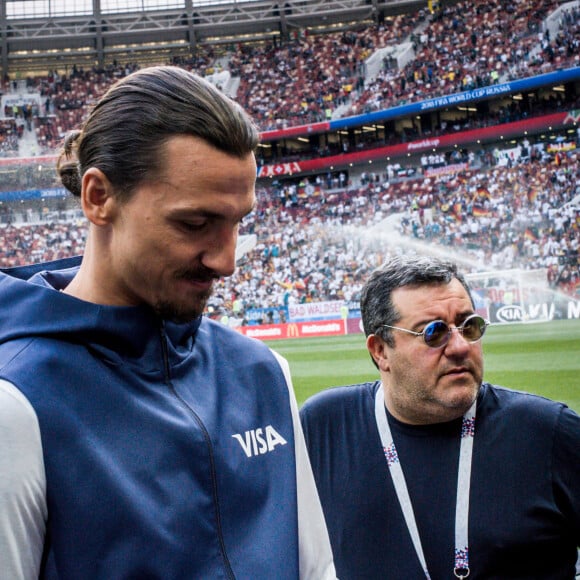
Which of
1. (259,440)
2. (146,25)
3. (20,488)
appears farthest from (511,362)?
(146,25)

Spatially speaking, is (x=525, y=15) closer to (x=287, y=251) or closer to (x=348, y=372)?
(x=287, y=251)

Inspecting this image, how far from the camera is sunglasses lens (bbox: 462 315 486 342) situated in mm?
2750

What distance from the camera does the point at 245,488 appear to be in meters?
1.39

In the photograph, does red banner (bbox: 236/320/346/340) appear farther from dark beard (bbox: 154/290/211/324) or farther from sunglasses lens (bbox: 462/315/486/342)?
dark beard (bbox: 154/290/211/324)

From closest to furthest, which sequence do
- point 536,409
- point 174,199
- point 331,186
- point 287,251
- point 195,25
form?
point 174,199 < point 536,409 < point 287,251 < point 331,186 < point 195,25

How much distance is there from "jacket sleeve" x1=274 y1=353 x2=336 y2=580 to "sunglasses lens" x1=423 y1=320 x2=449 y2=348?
1261mm

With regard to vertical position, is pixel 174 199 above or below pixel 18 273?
above

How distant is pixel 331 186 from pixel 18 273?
129 ft

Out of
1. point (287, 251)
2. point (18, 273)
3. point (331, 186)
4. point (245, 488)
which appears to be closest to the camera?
point (245, 488)

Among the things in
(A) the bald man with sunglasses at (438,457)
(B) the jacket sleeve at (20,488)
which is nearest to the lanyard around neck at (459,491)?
(A) the bald man with sunglasses at (438,457)

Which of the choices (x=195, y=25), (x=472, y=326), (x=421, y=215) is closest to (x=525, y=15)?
(x=421, y=215)

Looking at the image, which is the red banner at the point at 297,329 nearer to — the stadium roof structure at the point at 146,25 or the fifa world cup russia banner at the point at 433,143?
the fifa world cup russia banner at the point at 433,143

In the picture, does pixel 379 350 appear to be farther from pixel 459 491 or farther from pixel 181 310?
pixel 181 310

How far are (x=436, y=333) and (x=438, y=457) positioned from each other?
0.50 m
